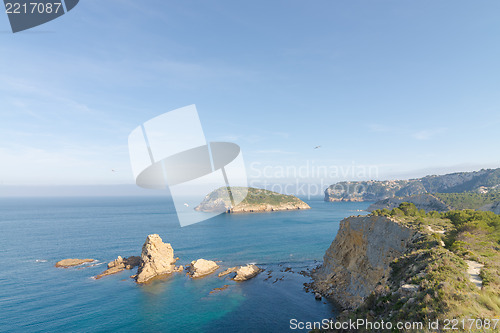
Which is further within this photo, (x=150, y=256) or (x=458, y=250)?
(x=150, y=256)

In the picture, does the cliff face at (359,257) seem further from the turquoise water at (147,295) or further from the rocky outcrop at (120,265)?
the rocky outcrop at (120,265)

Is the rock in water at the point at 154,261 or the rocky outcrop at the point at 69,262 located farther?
the rocky outcrop at the point at 69,262

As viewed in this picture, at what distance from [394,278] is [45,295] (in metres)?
54.6

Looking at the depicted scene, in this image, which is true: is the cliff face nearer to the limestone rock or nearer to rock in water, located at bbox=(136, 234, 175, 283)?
the limestone rock

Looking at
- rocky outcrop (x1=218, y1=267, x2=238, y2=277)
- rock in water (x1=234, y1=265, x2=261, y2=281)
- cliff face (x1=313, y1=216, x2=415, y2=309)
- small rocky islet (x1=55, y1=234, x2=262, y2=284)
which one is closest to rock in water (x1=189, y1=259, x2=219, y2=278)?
small rocky islet (x1=55, y1=234, x2=262, y2=284)

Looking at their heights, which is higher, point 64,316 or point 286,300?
point 64,316

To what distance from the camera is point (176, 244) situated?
7494 centimetres

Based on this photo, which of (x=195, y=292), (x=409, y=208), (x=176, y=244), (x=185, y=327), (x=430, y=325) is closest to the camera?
(x=430, y=325)

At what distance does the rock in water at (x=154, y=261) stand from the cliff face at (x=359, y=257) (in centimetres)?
3315

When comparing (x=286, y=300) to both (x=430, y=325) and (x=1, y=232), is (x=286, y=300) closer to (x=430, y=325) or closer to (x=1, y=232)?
(x=430, y=325)

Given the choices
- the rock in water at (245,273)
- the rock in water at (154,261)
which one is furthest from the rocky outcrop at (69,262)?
the rock in water at (245,273)

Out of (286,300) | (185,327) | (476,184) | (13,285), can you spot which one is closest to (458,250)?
(286,300)

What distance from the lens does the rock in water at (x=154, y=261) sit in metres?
48.1

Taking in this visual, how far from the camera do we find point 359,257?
1507 inches
